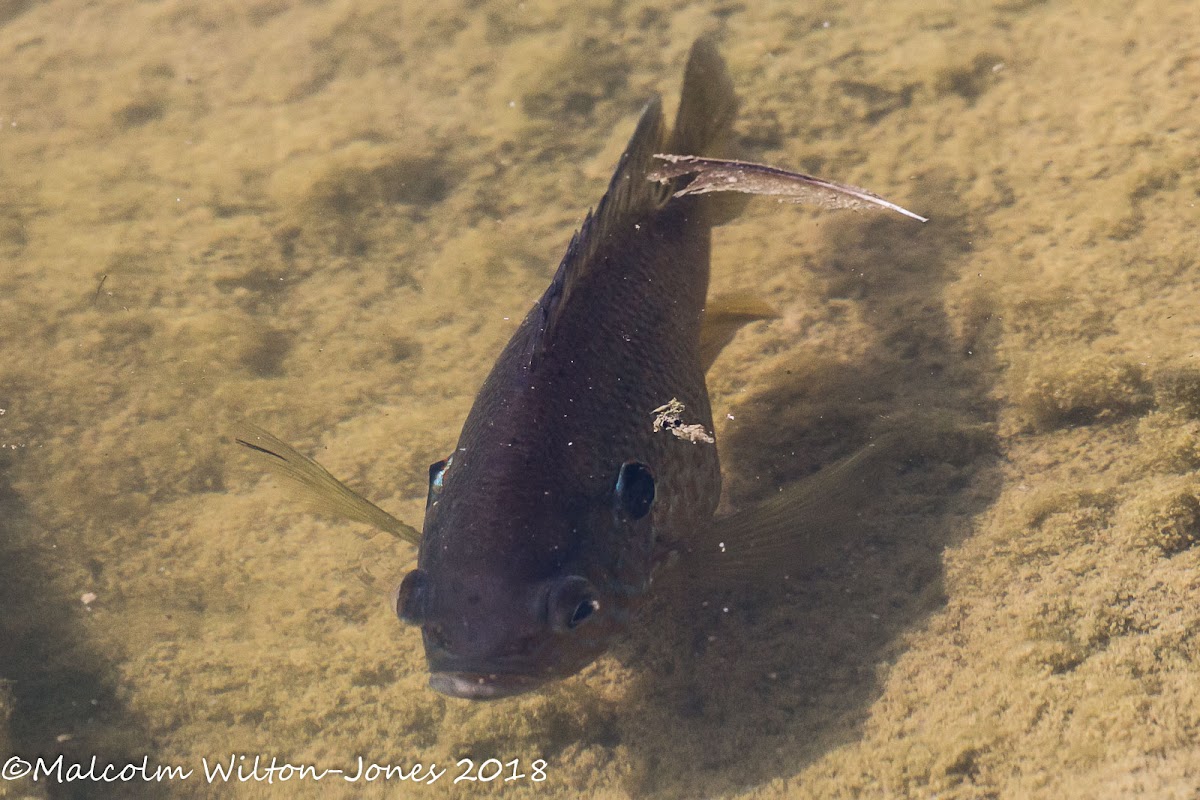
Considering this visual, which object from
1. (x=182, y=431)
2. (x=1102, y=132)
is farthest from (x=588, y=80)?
(x=182, y=431)

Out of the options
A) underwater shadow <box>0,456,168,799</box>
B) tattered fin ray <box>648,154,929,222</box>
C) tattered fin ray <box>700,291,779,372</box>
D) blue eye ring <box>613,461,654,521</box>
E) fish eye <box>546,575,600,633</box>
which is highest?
tattered fin ray <box>648,154,929,222</box>

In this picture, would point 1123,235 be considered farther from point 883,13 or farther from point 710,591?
point 883,13

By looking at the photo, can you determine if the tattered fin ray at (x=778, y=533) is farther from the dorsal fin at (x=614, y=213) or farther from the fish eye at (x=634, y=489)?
the dorsal fin at (x=614, y=213)

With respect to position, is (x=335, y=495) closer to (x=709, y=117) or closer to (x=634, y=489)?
(x=634, y=489)

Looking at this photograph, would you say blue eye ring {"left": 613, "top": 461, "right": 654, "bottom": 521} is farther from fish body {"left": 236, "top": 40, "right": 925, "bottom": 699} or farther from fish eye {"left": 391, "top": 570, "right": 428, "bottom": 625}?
fish eye {"left": 391, "top": 570, "right": 428, "bottom": 625}

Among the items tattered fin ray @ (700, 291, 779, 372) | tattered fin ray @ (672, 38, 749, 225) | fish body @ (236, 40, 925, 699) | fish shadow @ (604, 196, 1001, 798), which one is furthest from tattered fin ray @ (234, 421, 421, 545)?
tattered fin ray @ (672, 38, 749, 225)

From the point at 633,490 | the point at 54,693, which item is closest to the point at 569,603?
the point at 633,490

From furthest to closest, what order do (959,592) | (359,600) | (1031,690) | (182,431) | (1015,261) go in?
(182,431) < (1015,261) < (359,600) < (959,592) < (1031,690)

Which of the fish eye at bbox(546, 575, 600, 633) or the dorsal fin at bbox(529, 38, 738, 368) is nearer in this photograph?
the fish eye at bbox(546, 575, 600, 633)
